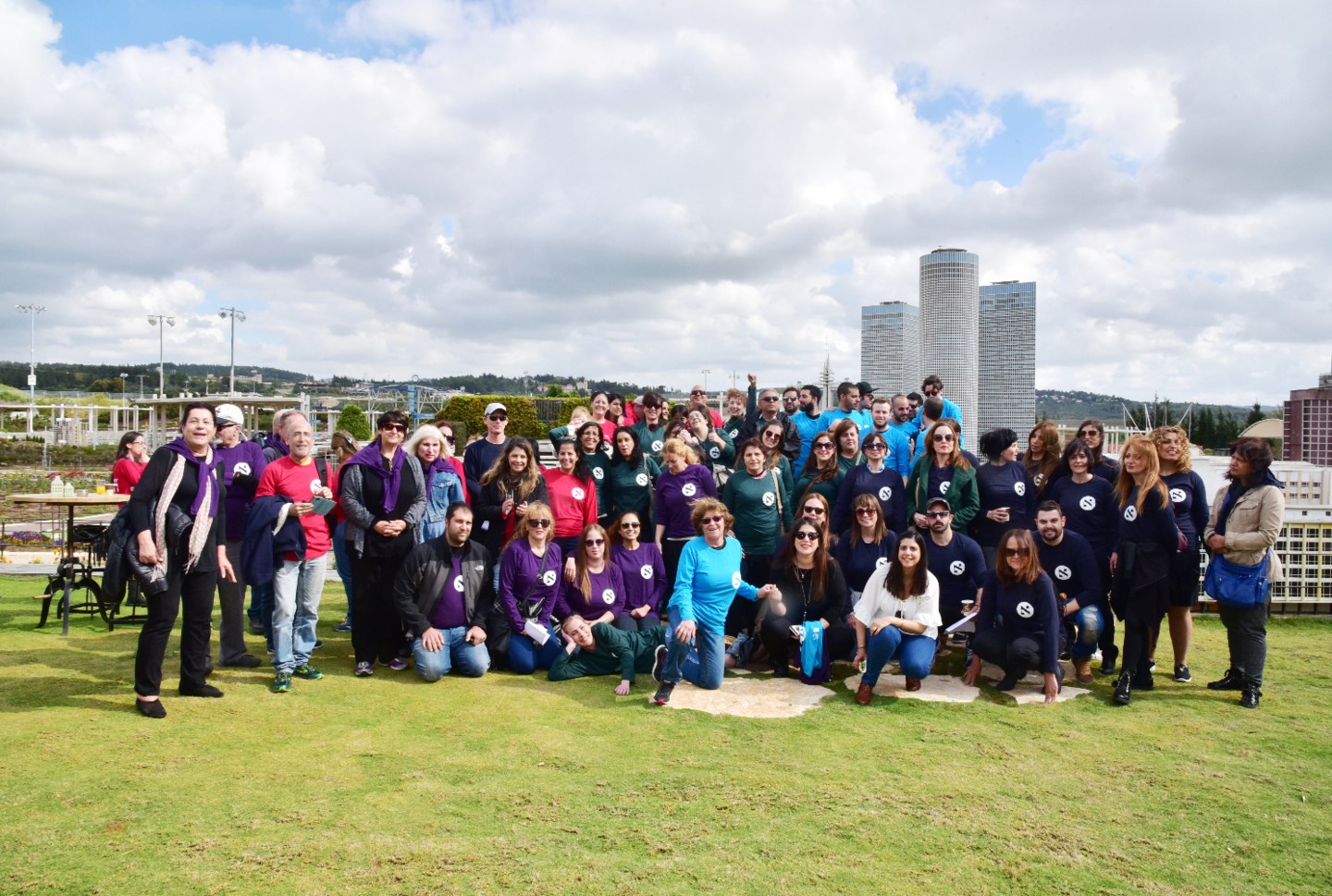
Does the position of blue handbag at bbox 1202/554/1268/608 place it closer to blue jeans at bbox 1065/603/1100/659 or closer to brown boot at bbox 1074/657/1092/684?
blue jeans at bbox 1065/603/1100/659

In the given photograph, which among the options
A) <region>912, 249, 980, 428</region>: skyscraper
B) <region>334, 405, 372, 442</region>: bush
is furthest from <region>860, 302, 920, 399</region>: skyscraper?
<region>334, 405, 372, 442</region>: bush

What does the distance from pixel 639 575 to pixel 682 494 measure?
81cm

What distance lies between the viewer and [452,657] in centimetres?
578

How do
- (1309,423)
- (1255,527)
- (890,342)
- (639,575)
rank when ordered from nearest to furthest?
(1255,527), (639,575), (1309,423), (890,342)

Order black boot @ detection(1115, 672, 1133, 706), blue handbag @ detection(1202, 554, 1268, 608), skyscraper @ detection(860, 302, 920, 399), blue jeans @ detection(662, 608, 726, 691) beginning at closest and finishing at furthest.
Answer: black boot @ detection(1115, 672, 1133, 706) < blue handbag @ detection(1202, 554, 1268, 608) < blue jeans @ detection(662, 608, 726, 691) < skyscraper @ detection(860, 302, 920, 399)

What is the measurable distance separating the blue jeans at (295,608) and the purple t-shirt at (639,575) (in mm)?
2022

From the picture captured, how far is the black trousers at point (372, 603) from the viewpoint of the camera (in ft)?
18.8

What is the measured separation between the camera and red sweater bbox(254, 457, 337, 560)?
5.49m

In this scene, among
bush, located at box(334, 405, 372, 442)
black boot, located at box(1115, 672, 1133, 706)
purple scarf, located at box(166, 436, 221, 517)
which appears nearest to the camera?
purple scarf, located at box(166, 436, 221, 517)

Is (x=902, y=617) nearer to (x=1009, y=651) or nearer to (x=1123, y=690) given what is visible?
(x=1009, y=651)

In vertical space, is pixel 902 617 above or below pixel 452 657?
above

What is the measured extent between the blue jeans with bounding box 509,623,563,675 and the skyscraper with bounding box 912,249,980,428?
5291cm

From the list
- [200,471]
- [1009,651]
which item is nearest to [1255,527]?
[1009,651]

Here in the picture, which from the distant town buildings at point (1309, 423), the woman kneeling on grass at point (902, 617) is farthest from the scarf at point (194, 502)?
the distant town buildings at point (1309, 423)
